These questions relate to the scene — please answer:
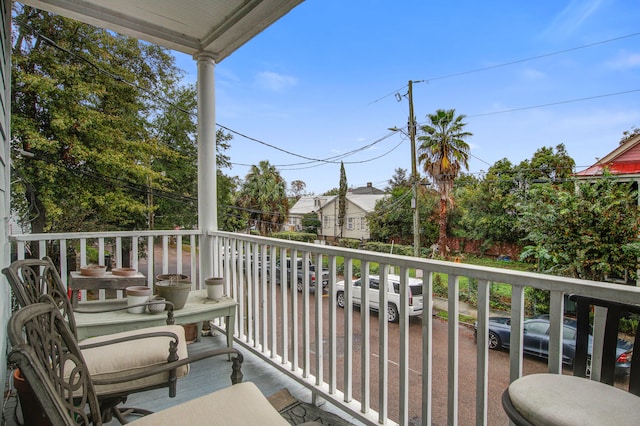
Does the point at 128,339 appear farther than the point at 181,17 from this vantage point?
No

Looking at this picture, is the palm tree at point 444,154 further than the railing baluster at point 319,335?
Yes

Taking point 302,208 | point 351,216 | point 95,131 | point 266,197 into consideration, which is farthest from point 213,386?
point 302,208

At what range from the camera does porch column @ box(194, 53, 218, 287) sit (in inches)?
122

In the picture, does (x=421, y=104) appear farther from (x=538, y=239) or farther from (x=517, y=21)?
(x=538, y=239)

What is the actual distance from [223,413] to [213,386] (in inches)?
51.4

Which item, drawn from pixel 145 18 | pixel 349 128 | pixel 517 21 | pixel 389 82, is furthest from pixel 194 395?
pixel 349 128

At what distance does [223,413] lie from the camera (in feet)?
3.49

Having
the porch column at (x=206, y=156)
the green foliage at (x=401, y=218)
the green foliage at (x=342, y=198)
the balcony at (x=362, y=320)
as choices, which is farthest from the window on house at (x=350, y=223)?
the porch column at (x=206, y=156)

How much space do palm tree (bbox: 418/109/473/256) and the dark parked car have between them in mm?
5542

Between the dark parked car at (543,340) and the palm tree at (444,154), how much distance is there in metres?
5.54

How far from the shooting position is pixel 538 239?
4.40 meters

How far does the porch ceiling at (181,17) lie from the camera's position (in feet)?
7.86

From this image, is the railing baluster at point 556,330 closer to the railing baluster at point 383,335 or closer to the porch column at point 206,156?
the railing baluster at point 383,335

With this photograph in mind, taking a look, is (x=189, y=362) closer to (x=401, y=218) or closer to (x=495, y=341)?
(x=495, y=341)
